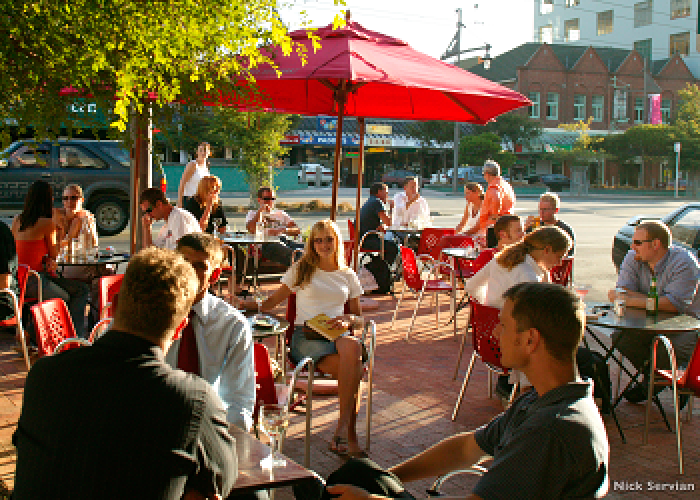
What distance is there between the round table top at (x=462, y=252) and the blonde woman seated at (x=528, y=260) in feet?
8.21

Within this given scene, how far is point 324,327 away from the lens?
15.1ft

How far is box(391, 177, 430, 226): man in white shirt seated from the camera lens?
11.0 meters

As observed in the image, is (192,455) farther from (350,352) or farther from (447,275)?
(447,275)

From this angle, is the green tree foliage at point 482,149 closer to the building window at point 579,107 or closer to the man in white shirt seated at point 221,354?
the building window at point 579,107

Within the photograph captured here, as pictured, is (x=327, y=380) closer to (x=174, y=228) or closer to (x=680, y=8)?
(x=174, y=228)

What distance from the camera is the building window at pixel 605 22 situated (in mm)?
72750

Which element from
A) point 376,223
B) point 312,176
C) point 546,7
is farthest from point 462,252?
point 546,7

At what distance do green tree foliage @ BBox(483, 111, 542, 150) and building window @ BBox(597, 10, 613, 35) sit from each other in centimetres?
3289

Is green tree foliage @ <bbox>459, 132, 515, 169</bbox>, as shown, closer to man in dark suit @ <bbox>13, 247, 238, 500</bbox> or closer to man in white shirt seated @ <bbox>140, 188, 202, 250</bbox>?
man in white shirt seated @ <bbox>140, 188, 202, 250</bbox>

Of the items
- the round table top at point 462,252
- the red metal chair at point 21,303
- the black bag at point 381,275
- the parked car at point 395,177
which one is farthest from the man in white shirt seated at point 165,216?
the parked car at point 395,177

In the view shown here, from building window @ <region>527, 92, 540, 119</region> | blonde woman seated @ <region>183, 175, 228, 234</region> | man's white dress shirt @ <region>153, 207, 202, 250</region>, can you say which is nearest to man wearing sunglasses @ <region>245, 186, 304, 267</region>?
blonde woman seated @ <region>183, 175, 228, 234</region>

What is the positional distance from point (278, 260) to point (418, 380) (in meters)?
4.35

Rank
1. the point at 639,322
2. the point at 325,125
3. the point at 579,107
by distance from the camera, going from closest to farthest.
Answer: the point at 639,322 < the point at 325,125 < the point at 579,107

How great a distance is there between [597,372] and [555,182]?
46265 millimetres
